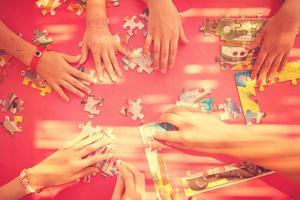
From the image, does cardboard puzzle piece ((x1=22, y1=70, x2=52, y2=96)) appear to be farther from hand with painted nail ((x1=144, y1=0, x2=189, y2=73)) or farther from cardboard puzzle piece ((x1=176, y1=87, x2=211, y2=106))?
cardboard puzzle piece ((x1=176, y1=87, x2=211, y2=106))

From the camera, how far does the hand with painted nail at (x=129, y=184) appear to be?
149 cm

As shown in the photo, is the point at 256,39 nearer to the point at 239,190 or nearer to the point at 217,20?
the point at 217,20

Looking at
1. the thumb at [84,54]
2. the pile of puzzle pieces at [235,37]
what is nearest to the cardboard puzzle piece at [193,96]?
→ the pile of puzzle pieces at [235,37]

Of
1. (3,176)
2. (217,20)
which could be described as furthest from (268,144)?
(3,176)

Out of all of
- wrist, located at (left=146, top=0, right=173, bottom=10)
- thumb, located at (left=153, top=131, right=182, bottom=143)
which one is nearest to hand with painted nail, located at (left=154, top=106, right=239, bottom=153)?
thumb, located at (left=153, top=131, right=182, bottom=143)

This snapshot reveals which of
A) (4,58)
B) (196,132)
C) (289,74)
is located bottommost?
(196,132)

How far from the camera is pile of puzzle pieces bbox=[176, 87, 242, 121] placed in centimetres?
152

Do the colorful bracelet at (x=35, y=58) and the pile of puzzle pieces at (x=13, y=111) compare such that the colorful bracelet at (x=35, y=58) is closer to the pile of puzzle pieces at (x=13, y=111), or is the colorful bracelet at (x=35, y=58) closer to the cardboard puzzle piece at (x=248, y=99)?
the pile of puzzle pieces at (x=13, y=111)

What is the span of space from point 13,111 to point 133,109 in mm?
511

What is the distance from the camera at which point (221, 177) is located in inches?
58.9

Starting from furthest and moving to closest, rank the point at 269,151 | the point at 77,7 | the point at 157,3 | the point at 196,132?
the point at 77,7, the point at 157,3, the point at 196,132, the point at 269,151

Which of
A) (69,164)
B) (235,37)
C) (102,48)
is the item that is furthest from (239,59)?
(69,164)

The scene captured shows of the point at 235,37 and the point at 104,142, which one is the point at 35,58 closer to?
the point at 104,142

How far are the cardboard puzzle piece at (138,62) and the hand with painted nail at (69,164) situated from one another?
321mm
